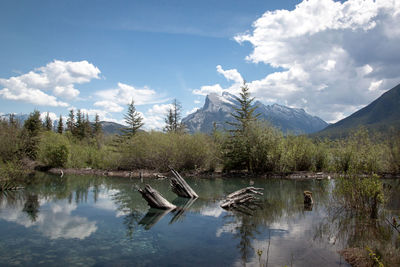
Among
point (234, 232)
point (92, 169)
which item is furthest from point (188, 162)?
point (234, 232)

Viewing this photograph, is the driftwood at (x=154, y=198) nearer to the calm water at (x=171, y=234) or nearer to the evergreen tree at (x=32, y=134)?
the calm water at (x=171, y=234)

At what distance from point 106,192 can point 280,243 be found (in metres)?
13.6

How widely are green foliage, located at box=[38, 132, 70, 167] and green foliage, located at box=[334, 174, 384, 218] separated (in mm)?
31252

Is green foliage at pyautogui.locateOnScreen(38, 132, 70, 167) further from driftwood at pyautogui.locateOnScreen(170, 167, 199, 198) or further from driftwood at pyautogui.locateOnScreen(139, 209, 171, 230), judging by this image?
driftwood at pyautogui.locateOnScreen(139, 209, 171, 230)

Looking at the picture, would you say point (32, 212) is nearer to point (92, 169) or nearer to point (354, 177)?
point (354, 177)

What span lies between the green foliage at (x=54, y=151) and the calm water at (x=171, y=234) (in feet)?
64.4

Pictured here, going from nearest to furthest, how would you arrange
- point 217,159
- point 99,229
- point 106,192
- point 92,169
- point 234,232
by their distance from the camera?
point 234,232 < point 99,229 < point 106,192 < point 217,159 < point 92,169

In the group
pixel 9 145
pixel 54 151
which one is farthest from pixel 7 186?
pixel 9 145

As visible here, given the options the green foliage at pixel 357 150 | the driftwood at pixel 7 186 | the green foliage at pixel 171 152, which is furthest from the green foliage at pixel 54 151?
the green foliage at pixel 357 150

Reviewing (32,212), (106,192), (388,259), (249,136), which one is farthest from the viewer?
(249,136)

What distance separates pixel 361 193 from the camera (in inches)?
394

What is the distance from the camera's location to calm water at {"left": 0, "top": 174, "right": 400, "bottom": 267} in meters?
6.93

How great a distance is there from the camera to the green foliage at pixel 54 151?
108 feet

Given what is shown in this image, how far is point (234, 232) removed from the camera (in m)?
9.02
